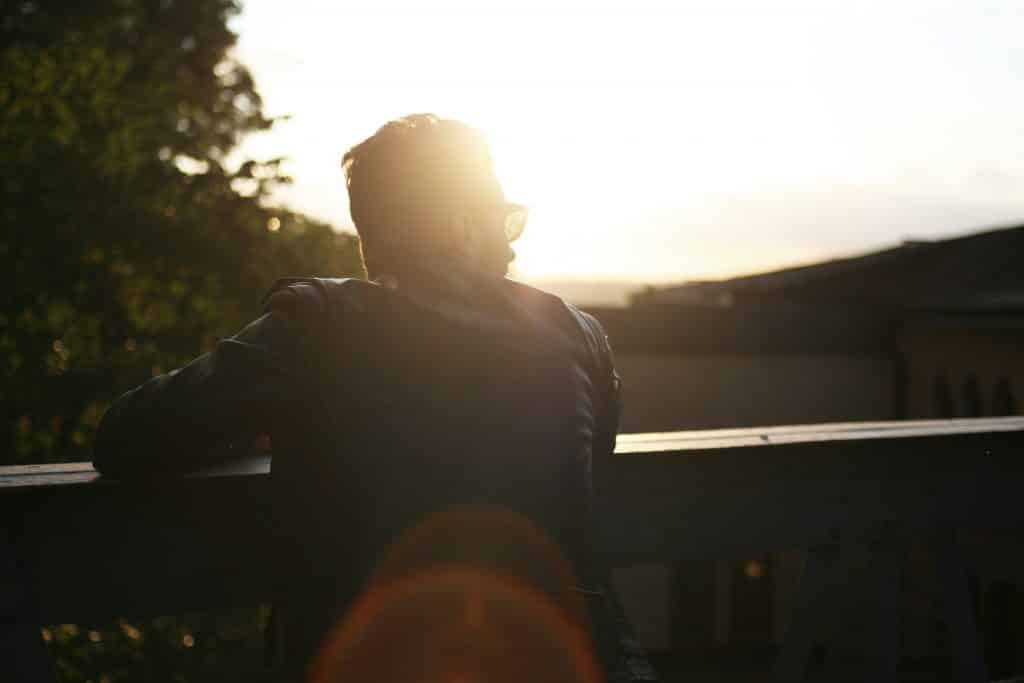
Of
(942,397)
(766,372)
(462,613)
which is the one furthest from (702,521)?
(766,372)

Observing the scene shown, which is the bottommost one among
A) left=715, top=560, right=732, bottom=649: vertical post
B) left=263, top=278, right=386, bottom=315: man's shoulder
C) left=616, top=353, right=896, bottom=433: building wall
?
left=715, top=560, right=732, bottom=649: vertical post

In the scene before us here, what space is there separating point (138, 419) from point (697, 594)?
19.2m

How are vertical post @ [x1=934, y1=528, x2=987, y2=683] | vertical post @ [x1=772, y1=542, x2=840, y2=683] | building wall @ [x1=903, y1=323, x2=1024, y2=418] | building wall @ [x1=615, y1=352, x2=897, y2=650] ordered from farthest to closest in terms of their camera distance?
building wall @ [x1=615, y1=352, x2=897, y2=650] → building wall @ [x1=903, y1=323, x2=1024, y2=418] → vertical post @ [x1=934, y1=528, x2=987, y2=683] → vertical post @ [x1=772, y1=542, x2=840, y2=683]

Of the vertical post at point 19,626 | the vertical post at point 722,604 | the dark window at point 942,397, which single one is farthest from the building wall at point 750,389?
the vertical post at point 19,626

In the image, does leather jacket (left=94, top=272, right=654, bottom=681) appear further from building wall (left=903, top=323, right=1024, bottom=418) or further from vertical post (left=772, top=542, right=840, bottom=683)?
building wall (left=903, top=323, right=1024, bottom=418)

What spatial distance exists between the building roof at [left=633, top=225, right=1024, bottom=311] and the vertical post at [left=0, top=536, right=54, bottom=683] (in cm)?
1715

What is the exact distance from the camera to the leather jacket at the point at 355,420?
179 cm

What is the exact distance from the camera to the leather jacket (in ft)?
5.86

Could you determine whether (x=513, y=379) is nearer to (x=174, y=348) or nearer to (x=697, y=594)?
(x=174, y=348)

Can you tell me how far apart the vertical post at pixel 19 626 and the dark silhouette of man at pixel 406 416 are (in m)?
0.19

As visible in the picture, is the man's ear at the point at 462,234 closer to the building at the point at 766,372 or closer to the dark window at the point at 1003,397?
the dark window at the point at 1003,397

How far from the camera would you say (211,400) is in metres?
1.79

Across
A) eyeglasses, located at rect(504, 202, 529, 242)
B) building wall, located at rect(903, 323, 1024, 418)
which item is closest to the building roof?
building wall, located at rect(903, 323, 1024, 418)

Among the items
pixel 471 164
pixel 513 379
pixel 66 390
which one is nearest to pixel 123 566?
pixel 513 379
